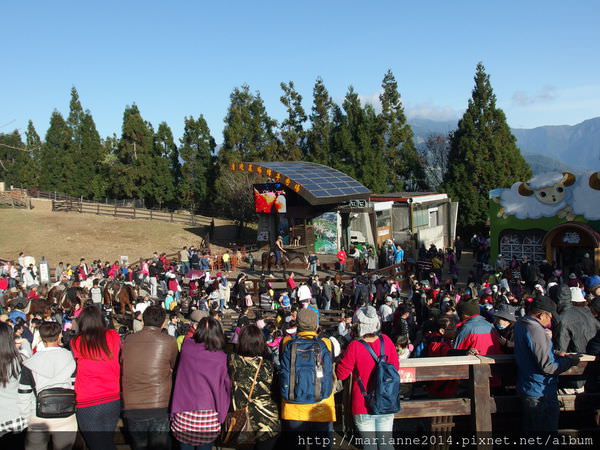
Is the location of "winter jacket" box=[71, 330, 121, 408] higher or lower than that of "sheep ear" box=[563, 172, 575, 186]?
lower

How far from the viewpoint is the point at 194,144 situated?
45469 millimetres

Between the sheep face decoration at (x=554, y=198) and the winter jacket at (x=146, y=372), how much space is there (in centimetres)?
1993

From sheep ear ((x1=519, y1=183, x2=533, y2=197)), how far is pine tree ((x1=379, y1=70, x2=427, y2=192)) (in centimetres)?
1960

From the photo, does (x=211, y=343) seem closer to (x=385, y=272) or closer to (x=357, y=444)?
(x=357, y=444)

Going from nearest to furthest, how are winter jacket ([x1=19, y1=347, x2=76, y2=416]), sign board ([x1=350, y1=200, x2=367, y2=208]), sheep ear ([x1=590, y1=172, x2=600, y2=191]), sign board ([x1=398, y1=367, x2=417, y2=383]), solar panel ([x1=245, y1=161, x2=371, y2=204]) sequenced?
winter jacket ([x1=19, y1=347, x2=76, y2=416]) → sign board ([x1=398, y1=367, x2=417, y2=383]) → sheep ear ([x1=590, y1=172, x2=600, y2=191]) → solar panel ([x1=245, y1=161, x2=371, y2=204]) → sign board ([x1=350, y1=200, x2=367, y2=208])

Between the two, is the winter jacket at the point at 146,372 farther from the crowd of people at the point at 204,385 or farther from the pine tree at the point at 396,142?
the pine tree at the point at 396,142

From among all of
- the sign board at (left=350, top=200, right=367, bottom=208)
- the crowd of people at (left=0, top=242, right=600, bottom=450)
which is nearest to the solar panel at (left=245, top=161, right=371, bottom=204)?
the sign board at (left=350, top=200, right=367, bottom=208)

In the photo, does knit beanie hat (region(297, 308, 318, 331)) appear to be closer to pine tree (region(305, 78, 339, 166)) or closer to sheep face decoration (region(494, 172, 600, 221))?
sheep face decoration (region(494, 172, 600, 221))

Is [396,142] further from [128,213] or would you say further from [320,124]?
[128,213]

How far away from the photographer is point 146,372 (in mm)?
4117

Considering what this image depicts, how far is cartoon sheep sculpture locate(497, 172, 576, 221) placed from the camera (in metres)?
20.6

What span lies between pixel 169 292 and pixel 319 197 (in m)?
10.4

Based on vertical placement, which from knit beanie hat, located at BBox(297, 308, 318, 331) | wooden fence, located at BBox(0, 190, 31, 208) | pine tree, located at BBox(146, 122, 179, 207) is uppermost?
pine tree, located at BBox(146, 122, 179, 207)

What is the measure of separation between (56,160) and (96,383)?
50655mm
